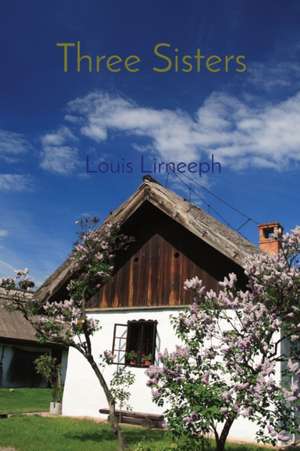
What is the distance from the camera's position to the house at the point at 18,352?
72.9 ft

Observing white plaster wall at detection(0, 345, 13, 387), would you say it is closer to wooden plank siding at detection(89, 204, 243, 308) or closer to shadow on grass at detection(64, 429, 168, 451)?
wooden plank siding at detection(89, 204, 243, 308)

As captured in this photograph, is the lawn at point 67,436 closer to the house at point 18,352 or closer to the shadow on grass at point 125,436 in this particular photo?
the shadow on grass at point 125,436

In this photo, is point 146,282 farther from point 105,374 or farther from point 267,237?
point 267,237

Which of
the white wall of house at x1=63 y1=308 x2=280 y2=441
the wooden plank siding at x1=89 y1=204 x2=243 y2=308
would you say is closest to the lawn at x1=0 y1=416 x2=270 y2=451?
the white wall of house at x1=63 y1=308 x2=280 y2=441

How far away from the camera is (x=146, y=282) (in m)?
12.6

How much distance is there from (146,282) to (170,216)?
1.87 metres

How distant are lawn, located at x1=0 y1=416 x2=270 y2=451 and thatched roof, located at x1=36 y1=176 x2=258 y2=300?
3.47 m

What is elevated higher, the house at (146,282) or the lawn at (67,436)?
the house at (146,282)

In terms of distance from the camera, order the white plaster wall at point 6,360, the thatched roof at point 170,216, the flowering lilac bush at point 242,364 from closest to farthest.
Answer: the flowering lilac bush at point 242,364 < the thatched roof at point 170,216 < the white plaster wall at point 6,360

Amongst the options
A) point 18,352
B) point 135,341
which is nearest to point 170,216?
point 135,341

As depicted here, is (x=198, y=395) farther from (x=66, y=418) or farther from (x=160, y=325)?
(x=66, y=418)

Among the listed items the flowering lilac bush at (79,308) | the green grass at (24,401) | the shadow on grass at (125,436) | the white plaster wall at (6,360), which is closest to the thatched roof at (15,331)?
the white plaster wall at (6,360)

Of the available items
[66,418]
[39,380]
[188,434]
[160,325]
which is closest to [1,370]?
[39,380]

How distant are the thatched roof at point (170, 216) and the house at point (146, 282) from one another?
23 millimetres
